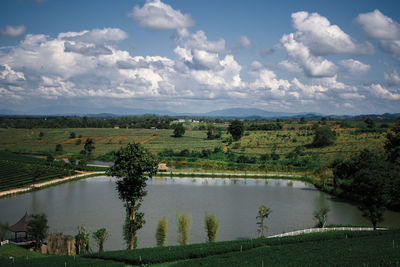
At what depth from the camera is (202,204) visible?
3712 cm

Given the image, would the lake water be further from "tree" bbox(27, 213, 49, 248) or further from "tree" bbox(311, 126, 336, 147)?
"tree" bbox(311, 126, 336, 147)

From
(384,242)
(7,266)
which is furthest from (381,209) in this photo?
(7,266)

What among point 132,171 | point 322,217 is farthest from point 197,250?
point 322,217

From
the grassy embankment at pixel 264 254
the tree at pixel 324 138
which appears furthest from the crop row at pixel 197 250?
the tree at pixel 324 138

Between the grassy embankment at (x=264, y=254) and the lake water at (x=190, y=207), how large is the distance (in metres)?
4.93

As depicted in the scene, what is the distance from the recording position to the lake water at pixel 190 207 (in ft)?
93.9

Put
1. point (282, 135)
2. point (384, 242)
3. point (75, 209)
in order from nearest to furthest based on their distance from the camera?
point (384, 242) → point (75, 209) → point (282, 135)

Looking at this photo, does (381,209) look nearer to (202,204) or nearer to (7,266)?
(202,204)

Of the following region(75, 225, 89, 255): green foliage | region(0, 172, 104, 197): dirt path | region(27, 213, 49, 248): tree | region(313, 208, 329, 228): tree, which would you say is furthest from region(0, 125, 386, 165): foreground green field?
region(27, 213, 49, 248): tree

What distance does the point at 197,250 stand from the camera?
20.4 meters

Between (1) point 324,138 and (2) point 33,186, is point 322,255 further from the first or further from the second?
(1) point 324,138

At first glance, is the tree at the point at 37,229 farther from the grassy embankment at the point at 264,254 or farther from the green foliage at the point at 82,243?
the green foliage at the point at 82,243

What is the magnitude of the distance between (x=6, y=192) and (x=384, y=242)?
42357 mm

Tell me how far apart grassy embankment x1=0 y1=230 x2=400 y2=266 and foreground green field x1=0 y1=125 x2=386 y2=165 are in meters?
43.6
